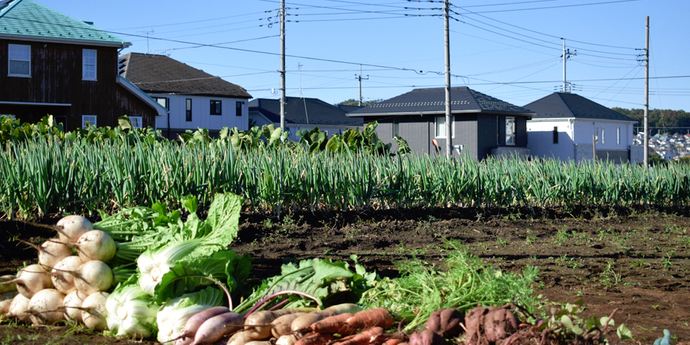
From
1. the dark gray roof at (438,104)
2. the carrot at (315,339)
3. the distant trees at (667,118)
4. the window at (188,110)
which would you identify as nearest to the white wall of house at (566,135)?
the dark gray roof at (438,104)

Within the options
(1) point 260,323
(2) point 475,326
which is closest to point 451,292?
(2) point 475,326

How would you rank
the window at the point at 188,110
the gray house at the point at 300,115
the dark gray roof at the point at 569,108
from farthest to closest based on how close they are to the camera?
the gray house at the point at 300,115 < the dark gray roof at the point at 569,108 < the window at the point at 188,110

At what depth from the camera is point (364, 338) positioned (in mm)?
2867

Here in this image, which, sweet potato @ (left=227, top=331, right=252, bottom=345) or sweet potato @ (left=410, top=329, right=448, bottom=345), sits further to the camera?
sweet potato @ (left=227, top=331, right=252, bottom=345)

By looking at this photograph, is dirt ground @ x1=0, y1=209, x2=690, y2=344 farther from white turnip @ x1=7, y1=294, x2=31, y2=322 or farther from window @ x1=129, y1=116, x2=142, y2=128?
window @ x1=129, y1=116, x2=142, y2=128

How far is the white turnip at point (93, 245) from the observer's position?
12.7ft

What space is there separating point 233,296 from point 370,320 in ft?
3.91

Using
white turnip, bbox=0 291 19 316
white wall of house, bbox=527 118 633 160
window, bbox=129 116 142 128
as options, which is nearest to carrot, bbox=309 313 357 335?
white turnip, bbox=0 291 19 316

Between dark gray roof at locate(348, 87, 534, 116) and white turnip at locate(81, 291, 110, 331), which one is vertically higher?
dark gray roof at locate(348, 87, 534, 116)

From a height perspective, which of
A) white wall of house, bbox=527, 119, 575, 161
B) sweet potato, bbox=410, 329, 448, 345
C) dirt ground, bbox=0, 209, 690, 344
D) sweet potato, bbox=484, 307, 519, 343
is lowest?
dirt ground, bbox=0, 209, 690, 344

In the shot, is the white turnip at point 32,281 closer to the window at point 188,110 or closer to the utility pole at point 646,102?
the utility pole at point 646,102

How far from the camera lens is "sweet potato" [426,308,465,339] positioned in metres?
2.76

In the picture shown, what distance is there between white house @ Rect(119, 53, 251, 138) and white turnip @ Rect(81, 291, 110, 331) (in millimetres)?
33594

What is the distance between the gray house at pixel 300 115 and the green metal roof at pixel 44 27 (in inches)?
796
